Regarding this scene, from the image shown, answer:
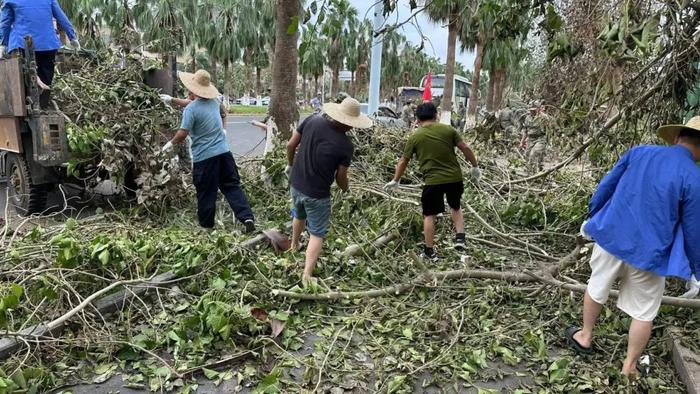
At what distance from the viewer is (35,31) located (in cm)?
636

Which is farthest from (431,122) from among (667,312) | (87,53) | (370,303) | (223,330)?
(87,53)

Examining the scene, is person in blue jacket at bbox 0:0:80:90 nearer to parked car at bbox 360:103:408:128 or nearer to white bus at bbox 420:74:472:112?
parked car at bbox 360:103:408:128

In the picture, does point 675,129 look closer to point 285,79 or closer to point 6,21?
point 285,79

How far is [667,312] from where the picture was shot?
4082 millimetres

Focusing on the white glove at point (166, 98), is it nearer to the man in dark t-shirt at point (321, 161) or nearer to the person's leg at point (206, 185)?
the person's leg at point (206, 185)

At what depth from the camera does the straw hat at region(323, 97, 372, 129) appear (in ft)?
14.8

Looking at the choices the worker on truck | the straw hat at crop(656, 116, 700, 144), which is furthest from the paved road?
the straw hat at crop(656, 116, 700, 144)

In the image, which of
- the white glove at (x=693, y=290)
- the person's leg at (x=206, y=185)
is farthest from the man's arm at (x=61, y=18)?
the white glove at (x=693, y=290)

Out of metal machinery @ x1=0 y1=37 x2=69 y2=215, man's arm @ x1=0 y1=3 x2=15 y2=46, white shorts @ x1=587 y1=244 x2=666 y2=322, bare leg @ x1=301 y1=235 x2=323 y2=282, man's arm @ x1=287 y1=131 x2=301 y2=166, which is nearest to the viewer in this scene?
white shorts @ x1=587 y1=244 x2=666 y2=322

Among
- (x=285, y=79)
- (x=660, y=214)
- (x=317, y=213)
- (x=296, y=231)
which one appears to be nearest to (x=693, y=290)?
(x=660, y=214)

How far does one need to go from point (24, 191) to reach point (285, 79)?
4036 millimetres

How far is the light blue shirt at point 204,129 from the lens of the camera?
5660mm

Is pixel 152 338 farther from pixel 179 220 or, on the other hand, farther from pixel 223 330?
pixel 179 220

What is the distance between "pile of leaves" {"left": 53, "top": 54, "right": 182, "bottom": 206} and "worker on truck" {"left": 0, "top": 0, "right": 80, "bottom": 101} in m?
0.29
